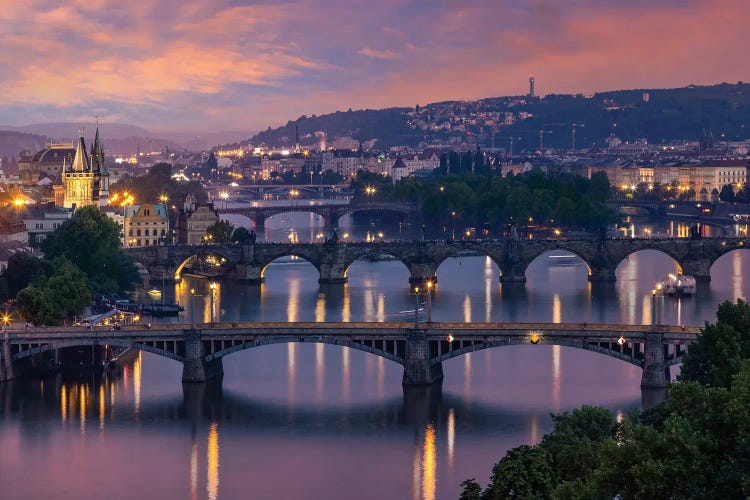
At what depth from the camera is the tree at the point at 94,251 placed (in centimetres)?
5278

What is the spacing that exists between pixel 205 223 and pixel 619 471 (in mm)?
54197

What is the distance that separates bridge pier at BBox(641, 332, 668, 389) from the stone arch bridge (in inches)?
978

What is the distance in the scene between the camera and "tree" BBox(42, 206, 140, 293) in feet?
173

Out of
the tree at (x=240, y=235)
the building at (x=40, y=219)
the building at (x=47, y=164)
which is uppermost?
the building at (x=47, y=164)

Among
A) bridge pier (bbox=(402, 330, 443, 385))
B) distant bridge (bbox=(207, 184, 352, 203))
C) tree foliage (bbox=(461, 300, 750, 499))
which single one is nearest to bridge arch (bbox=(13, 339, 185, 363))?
bridge pier (bbox=(402, 330, 443, 385))

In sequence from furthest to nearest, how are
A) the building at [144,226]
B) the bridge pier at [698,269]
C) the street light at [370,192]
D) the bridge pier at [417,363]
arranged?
the street light at [370,192], the building at [144,226], the bridge pier at [698,269], the bridge pier at [417,363]

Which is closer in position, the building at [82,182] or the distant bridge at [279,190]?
the building at [82,182]

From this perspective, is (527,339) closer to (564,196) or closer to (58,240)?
(58,240)

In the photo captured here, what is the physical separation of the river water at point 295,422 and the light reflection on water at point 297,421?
0.14 feet

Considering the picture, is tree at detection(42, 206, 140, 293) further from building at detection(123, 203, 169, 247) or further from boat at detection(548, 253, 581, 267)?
boat at detection(548, 253, 581, 267)

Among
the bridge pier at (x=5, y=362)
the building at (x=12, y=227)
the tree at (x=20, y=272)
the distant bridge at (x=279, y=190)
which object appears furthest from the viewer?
the distant bridge at (x=279, y=190)

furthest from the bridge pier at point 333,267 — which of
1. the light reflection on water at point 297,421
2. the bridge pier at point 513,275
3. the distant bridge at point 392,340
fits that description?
the distant bridge at point 392,340

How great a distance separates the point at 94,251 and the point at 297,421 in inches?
867

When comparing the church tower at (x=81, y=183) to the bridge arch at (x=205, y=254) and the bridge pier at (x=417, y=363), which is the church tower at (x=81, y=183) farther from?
the bridge pier at (x=417, y=363)
